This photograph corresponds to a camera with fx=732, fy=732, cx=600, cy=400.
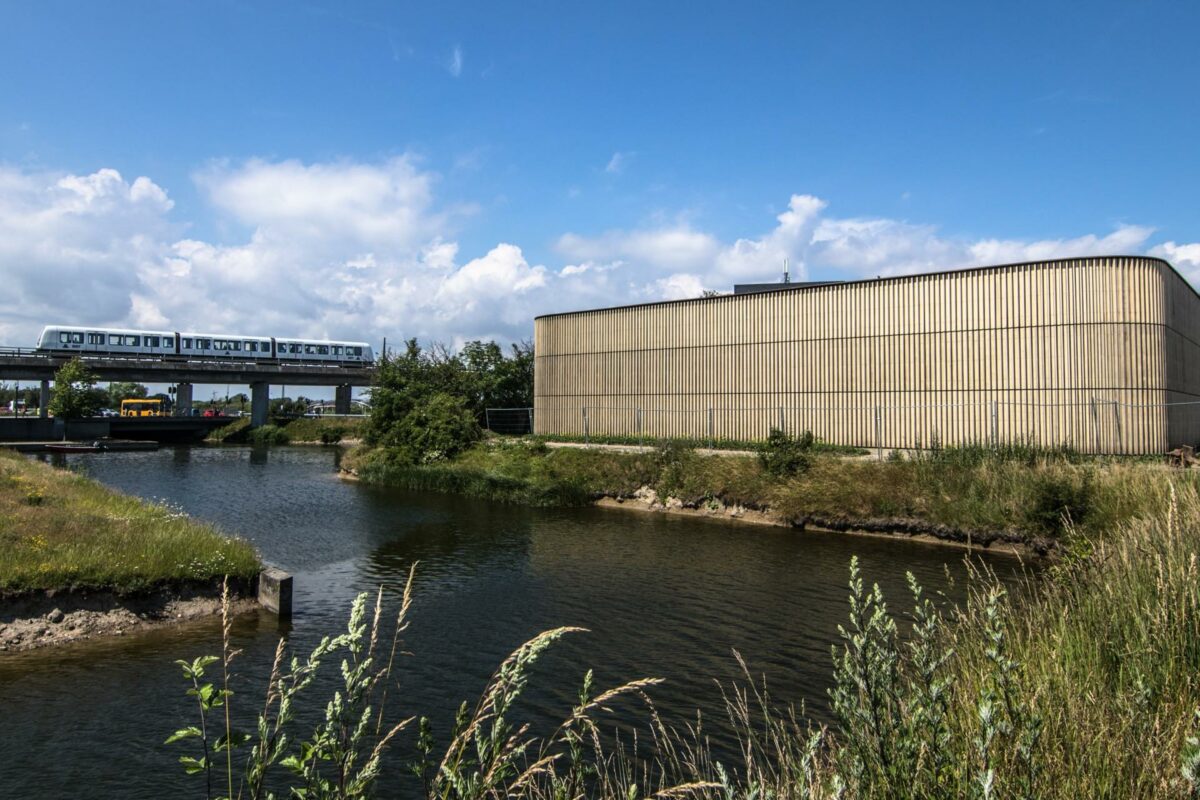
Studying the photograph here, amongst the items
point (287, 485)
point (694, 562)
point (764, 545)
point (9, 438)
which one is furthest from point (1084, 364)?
point (9, 438)

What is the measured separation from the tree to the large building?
4231cm

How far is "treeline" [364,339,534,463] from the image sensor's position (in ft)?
119

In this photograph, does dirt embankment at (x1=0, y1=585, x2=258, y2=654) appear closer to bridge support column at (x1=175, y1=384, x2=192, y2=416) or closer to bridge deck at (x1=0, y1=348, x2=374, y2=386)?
bridge deck at (x1=0, y1=348, x2=374, y2=386)

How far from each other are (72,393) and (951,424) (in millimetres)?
58902

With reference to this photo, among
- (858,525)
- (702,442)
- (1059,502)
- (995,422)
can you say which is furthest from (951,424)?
(702,442)

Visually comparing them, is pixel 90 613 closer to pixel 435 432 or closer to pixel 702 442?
pixel 702 442

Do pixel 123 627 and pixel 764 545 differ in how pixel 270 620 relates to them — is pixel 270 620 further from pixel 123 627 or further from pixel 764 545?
pixel 764 545

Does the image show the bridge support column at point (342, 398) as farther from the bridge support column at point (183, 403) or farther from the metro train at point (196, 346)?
the bridge support column at point (183, 403)

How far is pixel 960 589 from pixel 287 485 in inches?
1115

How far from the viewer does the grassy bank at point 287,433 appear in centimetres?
6538

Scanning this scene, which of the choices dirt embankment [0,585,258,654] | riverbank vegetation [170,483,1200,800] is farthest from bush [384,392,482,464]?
riverbank vegetation [170,483,1200,800]

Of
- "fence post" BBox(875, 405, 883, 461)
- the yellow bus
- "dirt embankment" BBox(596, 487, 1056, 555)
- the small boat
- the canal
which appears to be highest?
the yellow bus

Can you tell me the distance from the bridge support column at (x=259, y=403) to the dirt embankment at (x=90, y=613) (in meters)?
59.6

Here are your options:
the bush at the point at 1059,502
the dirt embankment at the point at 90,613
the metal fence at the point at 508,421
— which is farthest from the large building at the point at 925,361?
the dirt embankment at the point at 90,613
